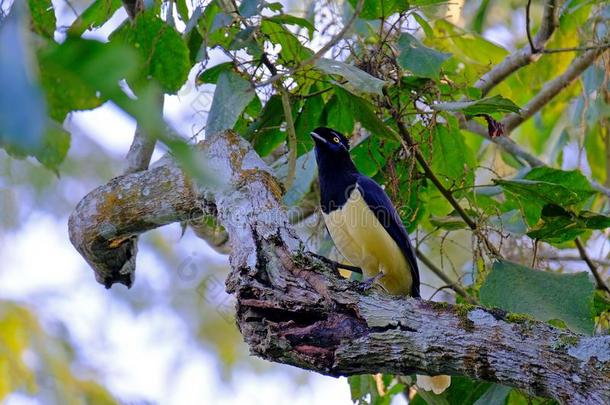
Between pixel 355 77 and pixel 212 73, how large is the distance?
938mm

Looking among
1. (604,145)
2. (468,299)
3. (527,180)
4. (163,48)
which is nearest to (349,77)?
(163,48)

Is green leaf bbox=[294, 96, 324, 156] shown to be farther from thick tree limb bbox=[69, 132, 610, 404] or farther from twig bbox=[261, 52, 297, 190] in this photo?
thick tree limb bbox=[69, 132, 610, 404]

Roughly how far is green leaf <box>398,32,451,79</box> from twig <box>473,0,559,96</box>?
129cm

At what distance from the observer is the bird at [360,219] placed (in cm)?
431

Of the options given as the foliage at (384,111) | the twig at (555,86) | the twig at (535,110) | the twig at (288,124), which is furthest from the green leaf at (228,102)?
the twig at (555,86)

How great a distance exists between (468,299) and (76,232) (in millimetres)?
2130

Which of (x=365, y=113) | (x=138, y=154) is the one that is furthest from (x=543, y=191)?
(x=138, y=154)

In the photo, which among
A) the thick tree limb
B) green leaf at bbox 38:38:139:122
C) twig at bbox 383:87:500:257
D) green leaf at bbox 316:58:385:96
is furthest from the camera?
twig at bbox 383:87:500:257

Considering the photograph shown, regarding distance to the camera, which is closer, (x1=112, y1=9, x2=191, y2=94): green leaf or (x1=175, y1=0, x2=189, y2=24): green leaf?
(x1=112, y1=9, x2=191, y2=94): green leaf

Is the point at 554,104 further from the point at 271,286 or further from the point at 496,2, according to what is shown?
the point at 271,286

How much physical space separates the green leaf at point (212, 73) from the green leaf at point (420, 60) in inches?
33.2

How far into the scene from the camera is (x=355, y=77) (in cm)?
340

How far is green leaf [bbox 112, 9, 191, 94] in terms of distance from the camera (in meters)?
3.69

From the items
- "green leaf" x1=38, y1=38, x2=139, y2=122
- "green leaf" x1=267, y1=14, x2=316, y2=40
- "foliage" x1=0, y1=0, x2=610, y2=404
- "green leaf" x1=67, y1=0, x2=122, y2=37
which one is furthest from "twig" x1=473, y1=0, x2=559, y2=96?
"green leaf" x1=38, y1=38, x2=139, y2=122
